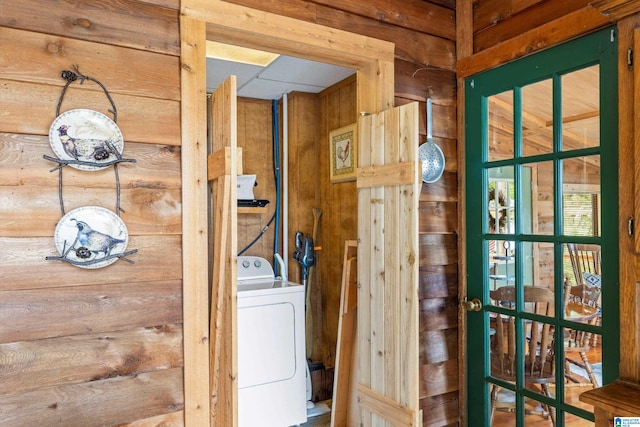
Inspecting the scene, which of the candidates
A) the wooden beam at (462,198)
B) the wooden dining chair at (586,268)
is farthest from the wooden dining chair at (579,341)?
the wooden beam at (462,198)

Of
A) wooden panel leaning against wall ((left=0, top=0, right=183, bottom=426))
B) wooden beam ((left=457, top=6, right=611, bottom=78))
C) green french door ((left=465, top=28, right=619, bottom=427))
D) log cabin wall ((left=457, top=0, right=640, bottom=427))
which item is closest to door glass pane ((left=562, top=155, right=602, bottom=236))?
green french door ((left=465, top=28, right=619, bottom=427))

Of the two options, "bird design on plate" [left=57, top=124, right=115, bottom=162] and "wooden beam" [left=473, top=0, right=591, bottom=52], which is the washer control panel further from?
"wooden beam" [left=473, top=0, right=591, bottom=52]

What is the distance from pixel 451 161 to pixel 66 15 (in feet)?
5.94

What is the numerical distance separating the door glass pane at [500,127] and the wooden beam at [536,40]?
0.56ft

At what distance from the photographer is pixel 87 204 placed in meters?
1.51

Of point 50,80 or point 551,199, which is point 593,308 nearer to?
point 551,199

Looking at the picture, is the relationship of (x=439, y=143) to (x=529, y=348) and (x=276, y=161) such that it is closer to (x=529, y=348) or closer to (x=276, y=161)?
(x=529, y=348)

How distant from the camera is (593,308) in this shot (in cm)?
175

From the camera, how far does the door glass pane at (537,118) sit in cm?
193

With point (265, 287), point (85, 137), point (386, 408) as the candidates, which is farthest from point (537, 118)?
point (265, 287)

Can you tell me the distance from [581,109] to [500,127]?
398 mm

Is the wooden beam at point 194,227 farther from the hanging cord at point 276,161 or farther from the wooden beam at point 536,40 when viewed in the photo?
the hanging cord at point 276,161

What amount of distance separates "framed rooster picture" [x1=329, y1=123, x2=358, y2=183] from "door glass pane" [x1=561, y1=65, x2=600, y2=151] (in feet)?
4.71

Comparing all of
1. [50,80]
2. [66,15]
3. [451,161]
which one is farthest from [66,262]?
[451,161]
